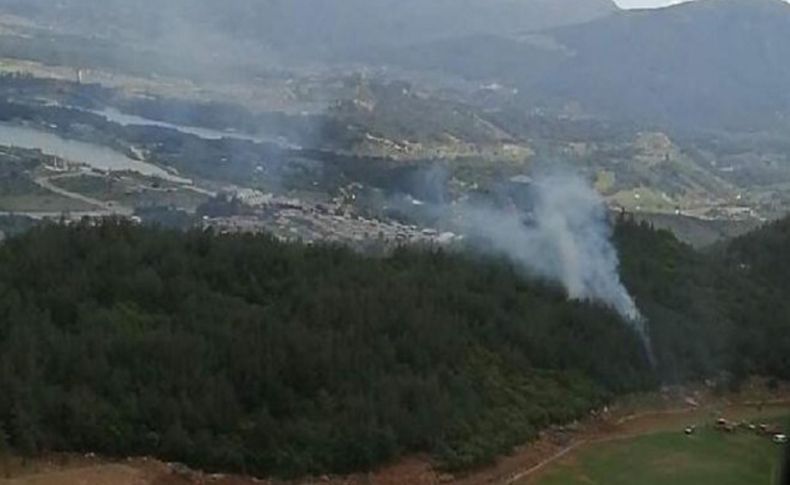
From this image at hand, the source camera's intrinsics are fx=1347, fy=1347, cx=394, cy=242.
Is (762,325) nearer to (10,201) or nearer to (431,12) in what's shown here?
(10,201)

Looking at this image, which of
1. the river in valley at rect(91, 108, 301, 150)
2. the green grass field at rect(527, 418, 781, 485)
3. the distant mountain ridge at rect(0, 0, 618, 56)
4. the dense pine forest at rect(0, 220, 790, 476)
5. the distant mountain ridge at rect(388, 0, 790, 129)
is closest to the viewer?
Result: the dense pine forest at rect(0, 220, 790, 476)

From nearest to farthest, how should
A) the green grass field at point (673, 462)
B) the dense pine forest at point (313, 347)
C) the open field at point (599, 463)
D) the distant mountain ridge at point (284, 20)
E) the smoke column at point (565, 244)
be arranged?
the open field at point (599, 463), the dense pine forest at point (313, 347), the green grass field at point (673, 462), the smoke column at point (565, 244), the distant mountain ridge at point (284, 20)

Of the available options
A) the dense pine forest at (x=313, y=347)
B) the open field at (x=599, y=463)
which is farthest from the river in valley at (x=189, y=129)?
the open field at (x=599, y=463)

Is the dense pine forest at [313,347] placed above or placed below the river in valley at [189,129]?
below

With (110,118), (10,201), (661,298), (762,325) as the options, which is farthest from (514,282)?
(110,118)

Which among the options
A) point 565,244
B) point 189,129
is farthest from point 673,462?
point 189,129

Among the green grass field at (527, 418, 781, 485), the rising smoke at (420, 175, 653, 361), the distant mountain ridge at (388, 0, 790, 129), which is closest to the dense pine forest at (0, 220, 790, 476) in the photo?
the rising smoke at (420, 175, 653, 361)

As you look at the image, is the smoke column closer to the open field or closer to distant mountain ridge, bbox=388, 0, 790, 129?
the open field

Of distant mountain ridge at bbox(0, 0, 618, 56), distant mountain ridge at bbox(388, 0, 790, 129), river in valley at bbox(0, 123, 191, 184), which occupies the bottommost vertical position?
river in valley at bbox(0, 123, 191, 184)

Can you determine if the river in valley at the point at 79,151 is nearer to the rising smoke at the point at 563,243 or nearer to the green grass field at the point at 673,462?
the rising smoke at the point at 563,243
